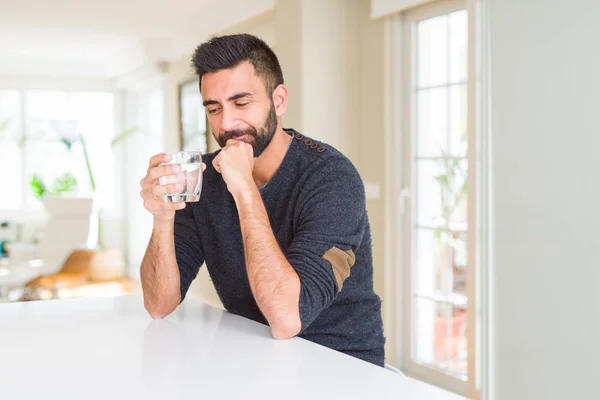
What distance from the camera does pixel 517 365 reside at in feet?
7.48

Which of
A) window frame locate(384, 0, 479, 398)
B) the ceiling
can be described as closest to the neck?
window frame locate(384, 0, 479, 398)

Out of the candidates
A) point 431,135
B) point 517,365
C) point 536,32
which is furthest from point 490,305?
point 431,135

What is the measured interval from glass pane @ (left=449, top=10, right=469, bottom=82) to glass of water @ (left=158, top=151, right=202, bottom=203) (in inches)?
92.9

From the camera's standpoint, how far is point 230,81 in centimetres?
158

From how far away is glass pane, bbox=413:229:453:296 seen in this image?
364 centimetres

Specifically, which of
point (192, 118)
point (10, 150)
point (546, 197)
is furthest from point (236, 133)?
point (10, 150)

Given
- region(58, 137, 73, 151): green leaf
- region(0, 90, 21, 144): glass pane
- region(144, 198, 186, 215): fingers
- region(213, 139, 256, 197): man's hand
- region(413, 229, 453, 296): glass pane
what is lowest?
region(413, 229, 453, 296): glass pane

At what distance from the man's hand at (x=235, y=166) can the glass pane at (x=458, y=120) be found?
84.2 inches

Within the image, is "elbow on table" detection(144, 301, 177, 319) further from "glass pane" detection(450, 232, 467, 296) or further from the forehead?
"glass pane" detection(450, 232, 467, 296)

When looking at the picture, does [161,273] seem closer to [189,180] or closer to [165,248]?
[165,248]

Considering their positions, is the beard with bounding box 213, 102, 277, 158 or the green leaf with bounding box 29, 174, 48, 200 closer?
the beard with bounding box 213, 102, 277, 158

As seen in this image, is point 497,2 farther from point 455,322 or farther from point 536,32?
point 455,322

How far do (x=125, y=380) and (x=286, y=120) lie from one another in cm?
330

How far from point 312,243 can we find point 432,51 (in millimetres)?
2490
